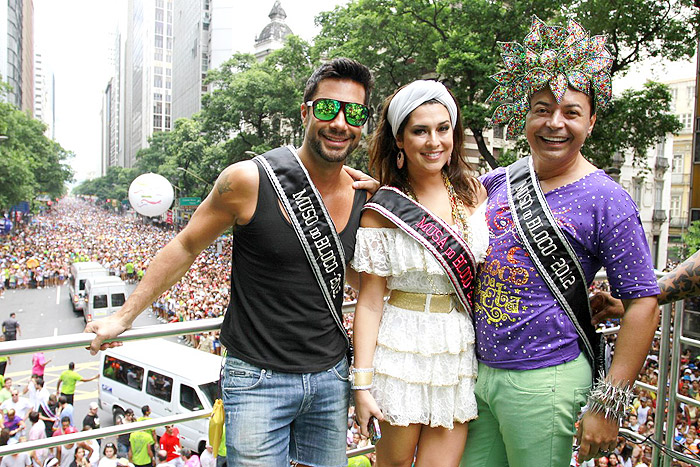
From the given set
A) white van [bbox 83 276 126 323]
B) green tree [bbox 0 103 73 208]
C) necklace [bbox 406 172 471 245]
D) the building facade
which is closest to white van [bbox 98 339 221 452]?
necklace [bbox 406 172 471 245]

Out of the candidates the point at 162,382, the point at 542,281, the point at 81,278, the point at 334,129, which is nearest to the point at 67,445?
the point at 162,382

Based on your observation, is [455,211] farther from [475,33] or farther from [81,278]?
[81,278]

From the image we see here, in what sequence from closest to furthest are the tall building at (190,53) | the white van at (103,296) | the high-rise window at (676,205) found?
the white van at (103,296)
the high-rise window at (676,205)
the tall building at (190,53)

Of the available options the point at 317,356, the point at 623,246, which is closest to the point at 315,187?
the point at 317,356

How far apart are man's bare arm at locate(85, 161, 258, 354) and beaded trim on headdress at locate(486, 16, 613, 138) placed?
1.09 meters

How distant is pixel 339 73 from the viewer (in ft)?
7.66

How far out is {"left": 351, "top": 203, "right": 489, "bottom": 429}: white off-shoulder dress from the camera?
7.27 ft

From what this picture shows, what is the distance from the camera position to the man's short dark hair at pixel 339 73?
2328mm

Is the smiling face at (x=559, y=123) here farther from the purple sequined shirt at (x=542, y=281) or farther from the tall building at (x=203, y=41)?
the tall building at (x=203, y=41)

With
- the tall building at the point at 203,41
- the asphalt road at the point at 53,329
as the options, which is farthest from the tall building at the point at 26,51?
the asphalt road at the point at 53,329

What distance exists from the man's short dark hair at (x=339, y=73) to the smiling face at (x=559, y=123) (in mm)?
696

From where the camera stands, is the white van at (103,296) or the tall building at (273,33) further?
the tall building at (273,33)

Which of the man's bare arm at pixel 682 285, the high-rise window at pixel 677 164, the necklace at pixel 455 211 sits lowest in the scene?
the man's bare arm at pixel 682 285

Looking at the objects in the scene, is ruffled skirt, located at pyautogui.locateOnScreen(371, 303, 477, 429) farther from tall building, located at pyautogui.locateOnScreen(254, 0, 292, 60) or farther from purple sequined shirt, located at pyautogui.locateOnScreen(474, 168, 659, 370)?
tall building, located at pyautogui.locateOnScreen(254, 0, 292, 60)
